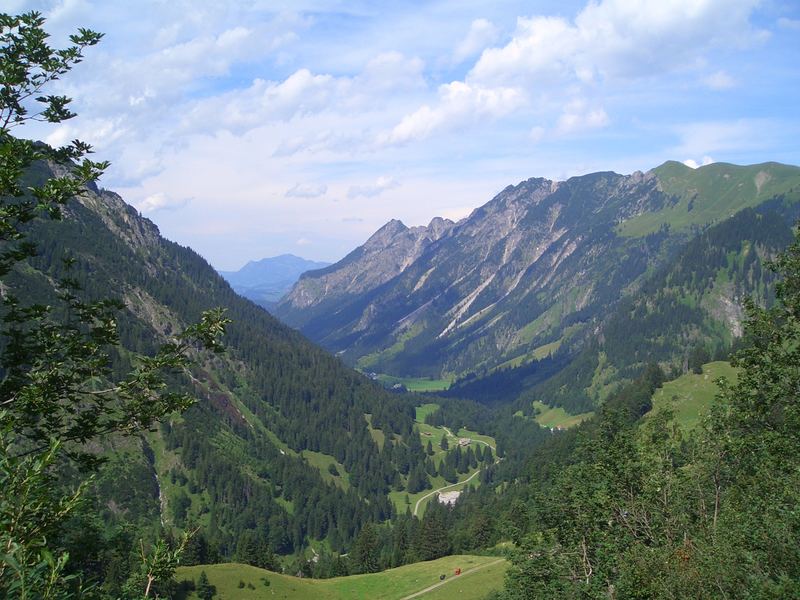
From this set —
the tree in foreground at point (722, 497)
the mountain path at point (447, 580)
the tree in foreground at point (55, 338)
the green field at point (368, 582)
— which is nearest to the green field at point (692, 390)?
the mountain path at point (447, 580)

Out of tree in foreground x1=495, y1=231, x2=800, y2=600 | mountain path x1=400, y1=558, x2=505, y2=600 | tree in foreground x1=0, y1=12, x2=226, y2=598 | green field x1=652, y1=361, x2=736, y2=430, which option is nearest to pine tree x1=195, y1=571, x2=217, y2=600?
mountain path x1=400, y1=558, x2=505, y2=600

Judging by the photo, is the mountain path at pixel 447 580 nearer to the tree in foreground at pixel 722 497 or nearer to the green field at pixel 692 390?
the tree in foreground at pixel 722 497

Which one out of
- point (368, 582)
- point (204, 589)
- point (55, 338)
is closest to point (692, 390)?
point (368, 582)

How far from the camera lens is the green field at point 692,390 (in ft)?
499

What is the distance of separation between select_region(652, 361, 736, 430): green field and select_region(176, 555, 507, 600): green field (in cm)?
8348

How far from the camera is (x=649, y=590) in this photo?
71.8 feet

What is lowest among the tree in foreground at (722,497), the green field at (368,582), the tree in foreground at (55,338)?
the green field at (368,582)

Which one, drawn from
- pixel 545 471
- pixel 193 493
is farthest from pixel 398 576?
pixel 193 493

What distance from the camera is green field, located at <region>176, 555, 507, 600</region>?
7962 centimetres

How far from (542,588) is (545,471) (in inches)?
4192

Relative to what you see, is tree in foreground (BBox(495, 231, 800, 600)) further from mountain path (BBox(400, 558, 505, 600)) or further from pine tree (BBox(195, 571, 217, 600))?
pine tree (BBox(195, 571, 217, 600))

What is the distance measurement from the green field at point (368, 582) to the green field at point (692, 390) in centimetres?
8348

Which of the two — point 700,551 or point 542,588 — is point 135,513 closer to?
point 542,588

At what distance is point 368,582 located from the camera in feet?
304
